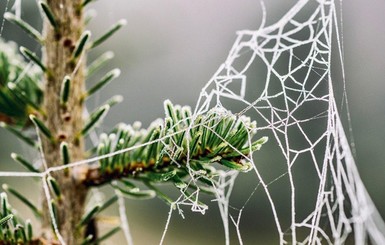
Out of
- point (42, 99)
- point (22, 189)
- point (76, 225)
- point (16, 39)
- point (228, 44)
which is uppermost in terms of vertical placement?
point (16, 39)

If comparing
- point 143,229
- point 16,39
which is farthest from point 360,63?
point 16,39

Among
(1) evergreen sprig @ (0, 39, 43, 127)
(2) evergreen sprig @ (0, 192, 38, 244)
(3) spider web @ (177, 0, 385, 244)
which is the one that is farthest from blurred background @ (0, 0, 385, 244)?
(2) evergreen sprig @ (0, 192, 38, 244)

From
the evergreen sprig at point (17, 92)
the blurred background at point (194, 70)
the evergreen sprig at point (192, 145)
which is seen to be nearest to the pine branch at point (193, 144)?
the evergreen sprig at point (192, 145)

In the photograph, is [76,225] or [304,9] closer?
[76,225]

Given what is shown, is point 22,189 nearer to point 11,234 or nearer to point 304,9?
point 304,9

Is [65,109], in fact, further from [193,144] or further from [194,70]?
[194,70]

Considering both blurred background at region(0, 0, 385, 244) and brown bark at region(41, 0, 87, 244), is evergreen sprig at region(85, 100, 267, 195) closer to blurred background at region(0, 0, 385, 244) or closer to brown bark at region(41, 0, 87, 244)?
brown bark at region(41, 0, 87, 244)
